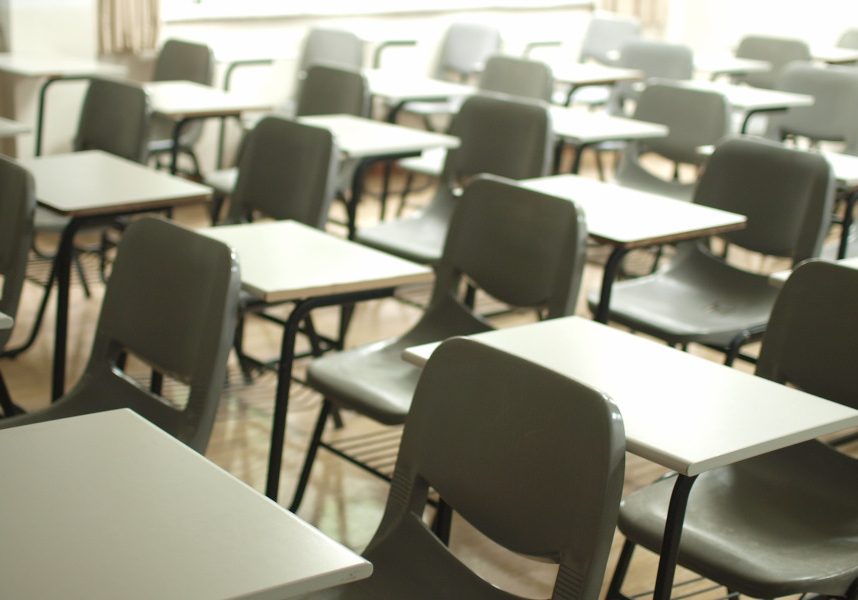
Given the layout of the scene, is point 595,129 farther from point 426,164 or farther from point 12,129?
point 12,129

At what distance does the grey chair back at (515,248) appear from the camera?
9.32ft

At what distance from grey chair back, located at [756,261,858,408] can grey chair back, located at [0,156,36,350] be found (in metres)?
1.68

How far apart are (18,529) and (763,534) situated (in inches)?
52.0

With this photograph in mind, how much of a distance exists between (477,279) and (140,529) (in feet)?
5.55

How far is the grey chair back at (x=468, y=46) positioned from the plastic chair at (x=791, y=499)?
5.31 m

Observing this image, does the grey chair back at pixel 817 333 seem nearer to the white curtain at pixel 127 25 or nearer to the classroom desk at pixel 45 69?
the classroom desk at pixel 45 69

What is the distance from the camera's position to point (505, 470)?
1.80 meters

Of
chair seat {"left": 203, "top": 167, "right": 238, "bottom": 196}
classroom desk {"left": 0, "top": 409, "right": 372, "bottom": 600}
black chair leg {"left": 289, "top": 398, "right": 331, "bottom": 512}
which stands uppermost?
classroom desk {"left": 0, "top": 409, "right": 372, "bottom": 600}

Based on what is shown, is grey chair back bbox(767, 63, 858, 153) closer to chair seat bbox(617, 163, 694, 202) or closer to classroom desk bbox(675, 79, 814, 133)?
classroom desk bbox(675, 79, 814, 133)

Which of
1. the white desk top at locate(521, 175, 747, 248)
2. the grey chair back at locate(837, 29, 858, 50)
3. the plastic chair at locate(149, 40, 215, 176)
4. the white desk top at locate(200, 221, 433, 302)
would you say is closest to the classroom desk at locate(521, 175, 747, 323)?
the white desk top at locate(521, 175, 747, 248)

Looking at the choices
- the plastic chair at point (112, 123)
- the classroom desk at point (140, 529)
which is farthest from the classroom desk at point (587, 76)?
the classroom desk at point (140, 529)

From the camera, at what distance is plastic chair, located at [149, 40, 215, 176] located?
17.8 ft

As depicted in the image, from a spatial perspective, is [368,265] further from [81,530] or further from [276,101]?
[276,101]

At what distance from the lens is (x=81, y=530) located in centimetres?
146
